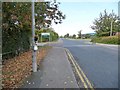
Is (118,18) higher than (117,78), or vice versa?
(118,18)

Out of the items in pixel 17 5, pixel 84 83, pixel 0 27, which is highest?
pixel 17 5

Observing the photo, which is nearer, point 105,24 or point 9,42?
point 9,42

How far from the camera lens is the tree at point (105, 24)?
78375 mm

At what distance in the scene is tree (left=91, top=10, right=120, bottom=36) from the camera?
3086 inches

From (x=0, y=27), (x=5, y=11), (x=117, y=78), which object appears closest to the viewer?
(x=117, y=78)

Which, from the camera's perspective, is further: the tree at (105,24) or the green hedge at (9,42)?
the tree at (105,24)

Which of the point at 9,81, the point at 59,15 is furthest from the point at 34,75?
the point at 59,15

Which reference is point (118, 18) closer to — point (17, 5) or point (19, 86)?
point (17, 5)

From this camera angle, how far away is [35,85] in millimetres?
9250

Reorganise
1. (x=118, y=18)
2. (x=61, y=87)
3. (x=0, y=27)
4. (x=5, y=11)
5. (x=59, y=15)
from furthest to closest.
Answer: (x=118, y=18) → (x=59, y=15) → (x=5, y=11) → (x=0, y=27) → (x=61, y=87)

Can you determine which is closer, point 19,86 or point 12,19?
point 19,86

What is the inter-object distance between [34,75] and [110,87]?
3483 mm

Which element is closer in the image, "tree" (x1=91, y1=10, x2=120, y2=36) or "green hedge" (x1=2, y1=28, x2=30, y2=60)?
"green hedge" (x1=2, y1=28, x2=30, y2=60)

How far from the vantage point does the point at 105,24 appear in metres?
80.4
